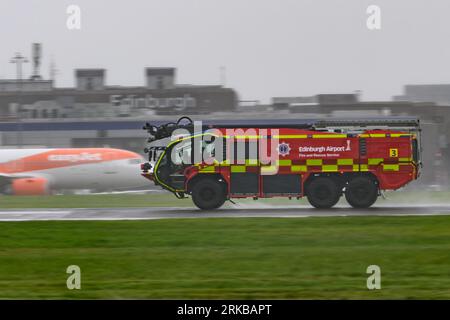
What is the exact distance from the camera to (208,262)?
13.9m

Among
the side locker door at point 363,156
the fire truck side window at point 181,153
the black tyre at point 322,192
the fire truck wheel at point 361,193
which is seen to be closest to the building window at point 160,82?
the fire truck side window at point 181,153

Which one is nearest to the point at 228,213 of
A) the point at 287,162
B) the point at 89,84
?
the point at 287,162

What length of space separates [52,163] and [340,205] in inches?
823

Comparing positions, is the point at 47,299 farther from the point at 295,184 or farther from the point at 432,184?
the point at 432,184

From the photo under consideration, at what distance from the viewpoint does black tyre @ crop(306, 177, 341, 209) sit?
24.0 meters

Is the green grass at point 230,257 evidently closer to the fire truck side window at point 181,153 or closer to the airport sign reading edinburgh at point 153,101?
the fire truck side window at point 181,153

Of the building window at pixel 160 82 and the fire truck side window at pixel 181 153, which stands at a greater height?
the building window at pixel 160 82

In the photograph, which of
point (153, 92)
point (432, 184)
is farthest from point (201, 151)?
point (153, 92)

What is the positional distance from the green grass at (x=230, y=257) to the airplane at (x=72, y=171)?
826 inches

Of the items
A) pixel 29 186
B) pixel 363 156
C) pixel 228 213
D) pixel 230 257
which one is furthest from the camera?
pixel 29 186

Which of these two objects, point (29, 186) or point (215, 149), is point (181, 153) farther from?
point (29, 186)

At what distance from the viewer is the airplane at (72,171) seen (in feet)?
137

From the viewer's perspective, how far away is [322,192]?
24062 millimetres

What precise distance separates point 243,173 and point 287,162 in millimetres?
1328
